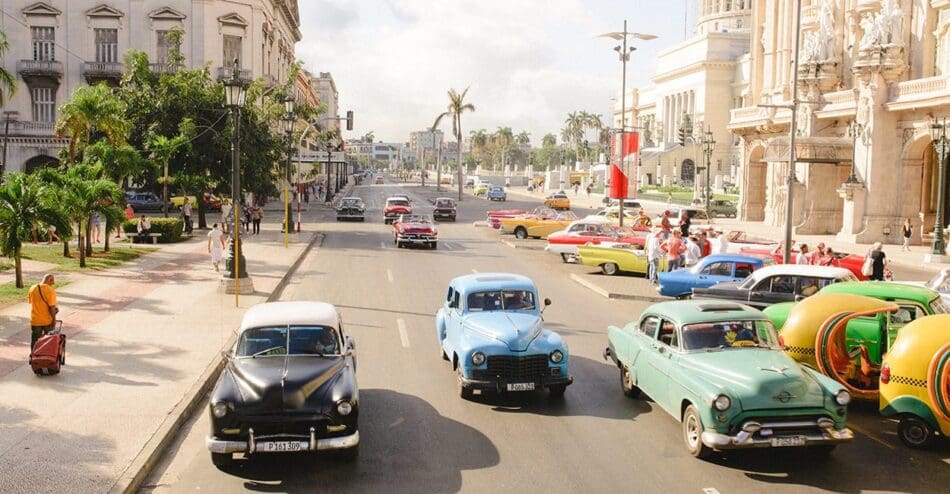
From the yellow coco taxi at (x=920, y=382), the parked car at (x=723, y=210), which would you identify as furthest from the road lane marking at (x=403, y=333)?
the parked car at (x=723, y=210)

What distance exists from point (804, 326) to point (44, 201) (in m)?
18.5

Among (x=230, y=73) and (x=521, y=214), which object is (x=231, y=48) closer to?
(x=230, y=73)

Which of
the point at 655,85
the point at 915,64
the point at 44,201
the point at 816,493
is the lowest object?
the point at 816,493

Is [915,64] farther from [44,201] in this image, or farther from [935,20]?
[44,201]

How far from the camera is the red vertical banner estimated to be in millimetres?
41250

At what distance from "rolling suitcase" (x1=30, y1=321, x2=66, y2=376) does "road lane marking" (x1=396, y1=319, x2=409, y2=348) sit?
6.03 meters

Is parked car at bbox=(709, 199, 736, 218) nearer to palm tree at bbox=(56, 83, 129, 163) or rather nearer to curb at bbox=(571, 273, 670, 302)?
curb at bbox=(571, 273, 670, 302)

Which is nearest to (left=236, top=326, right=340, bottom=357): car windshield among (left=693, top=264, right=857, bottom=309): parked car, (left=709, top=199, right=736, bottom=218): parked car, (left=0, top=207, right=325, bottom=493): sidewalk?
(left=0, top=207, right=325, bottom=493): sidewalk

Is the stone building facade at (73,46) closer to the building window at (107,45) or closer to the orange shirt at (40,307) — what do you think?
the building window at (107,45)

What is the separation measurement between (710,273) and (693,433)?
1168cm

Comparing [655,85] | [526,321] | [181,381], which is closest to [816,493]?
[526,321]

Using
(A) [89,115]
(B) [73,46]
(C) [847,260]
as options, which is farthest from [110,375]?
(B) [73,46]

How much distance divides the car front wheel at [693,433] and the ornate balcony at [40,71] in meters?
61.4

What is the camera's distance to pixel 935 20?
4222 centimetres
